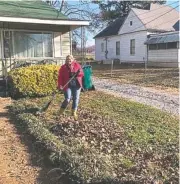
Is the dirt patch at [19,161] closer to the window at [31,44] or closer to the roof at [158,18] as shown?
the window at [31,44]

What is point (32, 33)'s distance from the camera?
14203mm

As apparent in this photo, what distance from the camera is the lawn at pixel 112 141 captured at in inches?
171

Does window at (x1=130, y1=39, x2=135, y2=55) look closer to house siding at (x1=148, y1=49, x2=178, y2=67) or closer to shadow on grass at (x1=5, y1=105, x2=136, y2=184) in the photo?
house siding at (x1=148, y1=49, x2=178, y2=67)

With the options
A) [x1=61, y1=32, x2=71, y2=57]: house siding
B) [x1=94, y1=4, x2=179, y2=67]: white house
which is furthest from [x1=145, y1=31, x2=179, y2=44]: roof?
[x1=61, y1=32, x2=71, y2=57]: house siding

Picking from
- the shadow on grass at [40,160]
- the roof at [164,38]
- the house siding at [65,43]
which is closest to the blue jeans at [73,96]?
the shadow on grass at [40,160]

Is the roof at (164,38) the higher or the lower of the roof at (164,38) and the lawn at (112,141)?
the higher

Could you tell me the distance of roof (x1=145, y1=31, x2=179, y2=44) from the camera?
2613 cm

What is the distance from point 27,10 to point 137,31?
18266 millimetres

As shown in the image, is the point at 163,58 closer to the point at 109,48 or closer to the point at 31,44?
the point at 109,48

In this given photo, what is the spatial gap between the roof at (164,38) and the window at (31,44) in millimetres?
14242

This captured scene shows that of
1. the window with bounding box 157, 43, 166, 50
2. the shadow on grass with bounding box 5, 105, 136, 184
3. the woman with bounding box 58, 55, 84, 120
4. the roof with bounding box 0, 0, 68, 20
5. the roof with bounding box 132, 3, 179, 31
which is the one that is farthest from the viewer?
the roof with bounding box 132, 3, 179, 31

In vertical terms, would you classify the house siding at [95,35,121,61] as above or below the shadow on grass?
above

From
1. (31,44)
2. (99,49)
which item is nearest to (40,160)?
(31,44)

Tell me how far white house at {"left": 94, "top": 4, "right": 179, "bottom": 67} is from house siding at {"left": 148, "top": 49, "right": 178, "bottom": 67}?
2.73 ft
